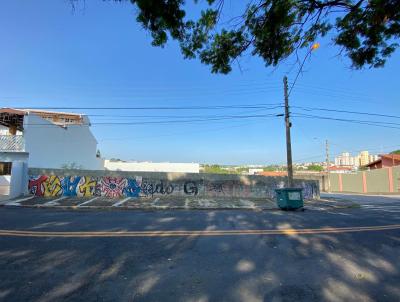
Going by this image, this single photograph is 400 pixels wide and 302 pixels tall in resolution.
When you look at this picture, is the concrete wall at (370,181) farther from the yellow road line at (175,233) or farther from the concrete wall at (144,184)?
the yellow road line at (175,233)

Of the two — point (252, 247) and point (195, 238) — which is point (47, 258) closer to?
point (195, 238)

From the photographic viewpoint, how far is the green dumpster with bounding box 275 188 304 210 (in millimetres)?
15047

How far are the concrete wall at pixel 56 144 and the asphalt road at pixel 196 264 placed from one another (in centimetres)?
1581

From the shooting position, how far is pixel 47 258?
5359mm

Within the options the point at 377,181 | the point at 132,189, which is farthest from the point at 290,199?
the point at 377,181

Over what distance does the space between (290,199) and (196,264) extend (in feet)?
36.5

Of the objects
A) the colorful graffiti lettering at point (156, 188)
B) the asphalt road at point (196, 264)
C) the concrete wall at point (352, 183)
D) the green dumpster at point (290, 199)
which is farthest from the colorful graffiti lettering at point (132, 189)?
the concrete wall at point (352, 183)

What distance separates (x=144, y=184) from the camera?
19875 mm

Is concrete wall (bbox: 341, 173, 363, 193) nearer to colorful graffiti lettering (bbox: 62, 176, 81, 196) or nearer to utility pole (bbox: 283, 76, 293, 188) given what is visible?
utility pole (bbox: 283, 76, 293, 188)

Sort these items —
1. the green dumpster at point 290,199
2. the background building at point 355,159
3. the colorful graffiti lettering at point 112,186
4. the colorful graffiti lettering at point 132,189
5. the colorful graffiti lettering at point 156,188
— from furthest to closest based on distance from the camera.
A: the background building at point 355,159 < the colorful graffiti lettering at point 156,188 < the colorful graffiti lettering at point 132,189 < the colorful graffiti lettering at point 112,186 < the green dumpster at point 290,199

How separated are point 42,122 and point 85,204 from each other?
11478 mm

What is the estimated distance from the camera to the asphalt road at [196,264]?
393 cm

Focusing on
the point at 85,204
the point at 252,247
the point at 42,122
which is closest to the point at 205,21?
the point at 252,247

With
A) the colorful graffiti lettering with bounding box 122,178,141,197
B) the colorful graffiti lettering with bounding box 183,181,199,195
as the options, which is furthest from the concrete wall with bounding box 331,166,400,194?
the colorful graffiti lettering with bounding box 122,178,141,197
